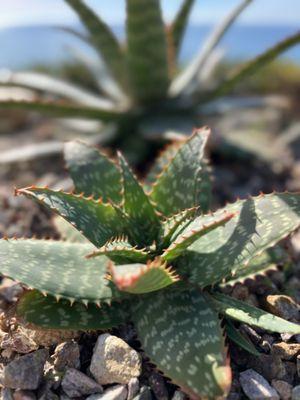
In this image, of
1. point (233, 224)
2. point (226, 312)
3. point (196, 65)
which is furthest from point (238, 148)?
point (226, 312)

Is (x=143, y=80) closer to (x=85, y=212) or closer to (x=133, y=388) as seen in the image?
(x=85, y=212)

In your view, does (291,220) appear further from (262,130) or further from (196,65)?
(262,130)

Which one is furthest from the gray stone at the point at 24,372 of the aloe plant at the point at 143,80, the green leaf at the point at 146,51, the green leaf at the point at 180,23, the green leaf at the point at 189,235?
the green leaf at the point at 180,23

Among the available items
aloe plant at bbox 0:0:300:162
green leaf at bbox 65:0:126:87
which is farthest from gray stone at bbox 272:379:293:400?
green leaf at bbox 65:0:126:87

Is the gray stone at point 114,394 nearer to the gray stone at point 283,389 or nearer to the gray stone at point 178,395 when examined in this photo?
the gray stone at point 178,395

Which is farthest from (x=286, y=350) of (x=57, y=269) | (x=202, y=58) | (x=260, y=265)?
(x=202, y=58)

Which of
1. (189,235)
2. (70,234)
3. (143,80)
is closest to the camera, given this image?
(189,235)
